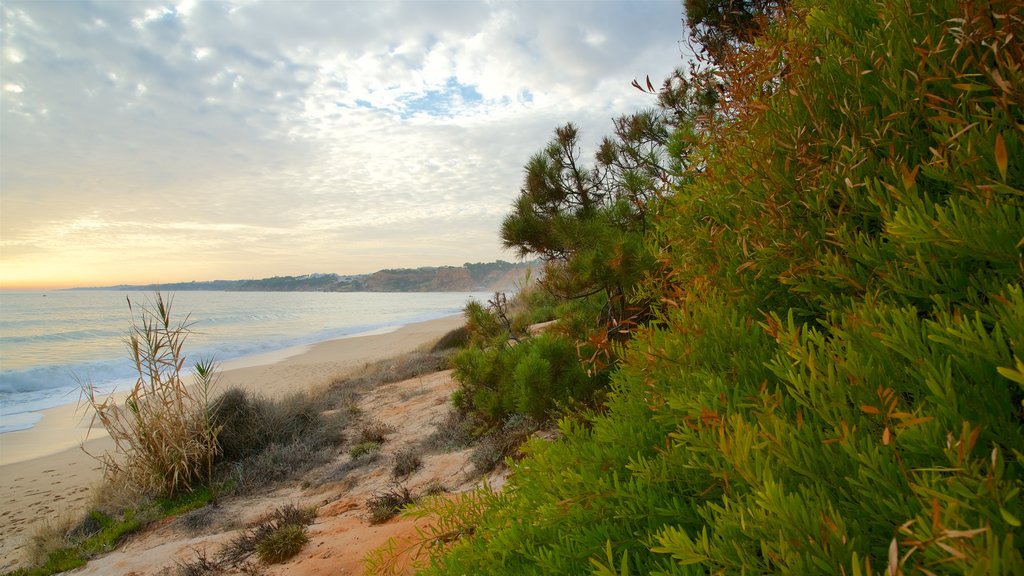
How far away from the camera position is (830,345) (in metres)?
0.92

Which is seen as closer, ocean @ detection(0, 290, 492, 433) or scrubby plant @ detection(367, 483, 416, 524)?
scrubby plant @ detection(367, 483, 416, 524)

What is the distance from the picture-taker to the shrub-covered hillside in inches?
27.3

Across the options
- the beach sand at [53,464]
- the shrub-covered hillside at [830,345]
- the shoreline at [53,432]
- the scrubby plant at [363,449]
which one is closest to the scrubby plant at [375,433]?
the scrubby plant at [363,449]

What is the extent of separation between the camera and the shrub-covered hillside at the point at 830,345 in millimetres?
693

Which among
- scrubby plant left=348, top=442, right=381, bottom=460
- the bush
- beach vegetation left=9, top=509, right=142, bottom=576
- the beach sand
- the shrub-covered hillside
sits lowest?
the beach sand

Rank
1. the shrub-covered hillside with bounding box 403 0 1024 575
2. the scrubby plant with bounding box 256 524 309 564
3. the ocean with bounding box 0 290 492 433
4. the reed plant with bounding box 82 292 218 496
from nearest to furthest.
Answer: the shrub-covered hillside with bounding box 403 0 1024 575, the scrubby plant with bounding box 256 524 309 564, the reed plant with bounding box 82 292 218 496, the ocean with bounding box 0 290 492 433

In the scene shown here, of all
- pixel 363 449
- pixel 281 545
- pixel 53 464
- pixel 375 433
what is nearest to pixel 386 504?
pixel 281 545

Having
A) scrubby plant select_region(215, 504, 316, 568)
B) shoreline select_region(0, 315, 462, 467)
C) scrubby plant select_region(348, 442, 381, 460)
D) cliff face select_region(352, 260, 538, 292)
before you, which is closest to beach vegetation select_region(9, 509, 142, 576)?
shoreline select_region(0, 315, 462, 467)

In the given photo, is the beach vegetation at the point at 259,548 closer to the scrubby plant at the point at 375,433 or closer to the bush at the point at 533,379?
the bush at the point at 533,379

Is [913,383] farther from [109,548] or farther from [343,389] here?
[343,389]

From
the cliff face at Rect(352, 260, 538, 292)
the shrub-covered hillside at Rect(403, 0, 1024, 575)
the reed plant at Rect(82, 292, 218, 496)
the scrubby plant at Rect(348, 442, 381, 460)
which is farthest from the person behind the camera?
the cliff face at Rect(352, 260, 538, 292)

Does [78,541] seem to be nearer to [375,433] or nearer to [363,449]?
[363,449]

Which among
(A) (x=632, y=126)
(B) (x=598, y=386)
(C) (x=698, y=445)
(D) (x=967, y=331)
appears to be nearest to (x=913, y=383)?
(D) (x=967, y=331)

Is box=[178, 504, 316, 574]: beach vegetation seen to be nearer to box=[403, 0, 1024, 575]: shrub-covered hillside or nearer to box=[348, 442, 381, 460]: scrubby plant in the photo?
box=[348, 442, 381, 460]: scrubby plant
